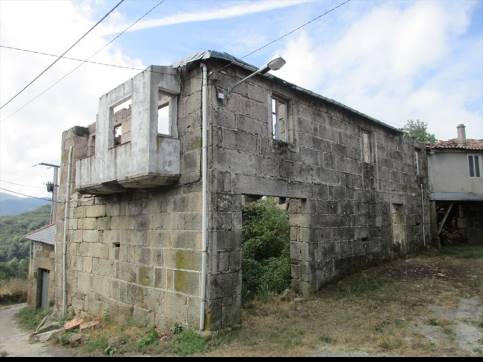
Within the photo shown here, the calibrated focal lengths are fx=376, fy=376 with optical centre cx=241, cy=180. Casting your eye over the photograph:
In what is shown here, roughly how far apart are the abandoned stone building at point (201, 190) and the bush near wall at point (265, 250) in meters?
0.66

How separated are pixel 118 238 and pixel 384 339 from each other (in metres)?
5.91

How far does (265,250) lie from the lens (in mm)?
10914

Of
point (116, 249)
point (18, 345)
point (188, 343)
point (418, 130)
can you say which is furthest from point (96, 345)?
point (418, 130)

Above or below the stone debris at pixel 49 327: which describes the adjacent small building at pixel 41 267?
above

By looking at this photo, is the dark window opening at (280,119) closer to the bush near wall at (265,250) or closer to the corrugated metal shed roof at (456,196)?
the bush near wall at (265,250)

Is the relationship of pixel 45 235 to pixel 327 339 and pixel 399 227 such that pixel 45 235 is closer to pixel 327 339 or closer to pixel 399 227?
pixel 327 339

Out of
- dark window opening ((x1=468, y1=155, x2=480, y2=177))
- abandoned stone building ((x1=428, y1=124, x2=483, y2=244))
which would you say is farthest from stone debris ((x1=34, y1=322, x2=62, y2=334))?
dark window opening ((x1=468, y1=155, x2=480, y2=177))

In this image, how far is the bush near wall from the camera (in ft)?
28.7

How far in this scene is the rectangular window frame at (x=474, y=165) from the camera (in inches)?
658

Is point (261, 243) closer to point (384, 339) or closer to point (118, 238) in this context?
point (118, 238)

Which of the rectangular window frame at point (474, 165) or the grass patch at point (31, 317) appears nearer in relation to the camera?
the grass patch at point (31, 317)

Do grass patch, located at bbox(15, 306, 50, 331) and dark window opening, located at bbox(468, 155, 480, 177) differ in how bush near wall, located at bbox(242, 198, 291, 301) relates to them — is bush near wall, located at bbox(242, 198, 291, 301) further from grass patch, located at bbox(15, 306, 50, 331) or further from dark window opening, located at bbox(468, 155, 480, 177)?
dark window opening, located at bbox(468, 155, 480, 177)

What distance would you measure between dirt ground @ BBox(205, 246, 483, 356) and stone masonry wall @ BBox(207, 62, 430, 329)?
59cm

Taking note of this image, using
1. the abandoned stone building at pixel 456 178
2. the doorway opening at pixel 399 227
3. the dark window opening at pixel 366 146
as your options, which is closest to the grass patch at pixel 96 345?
the dark window opening at pixel 366 146
